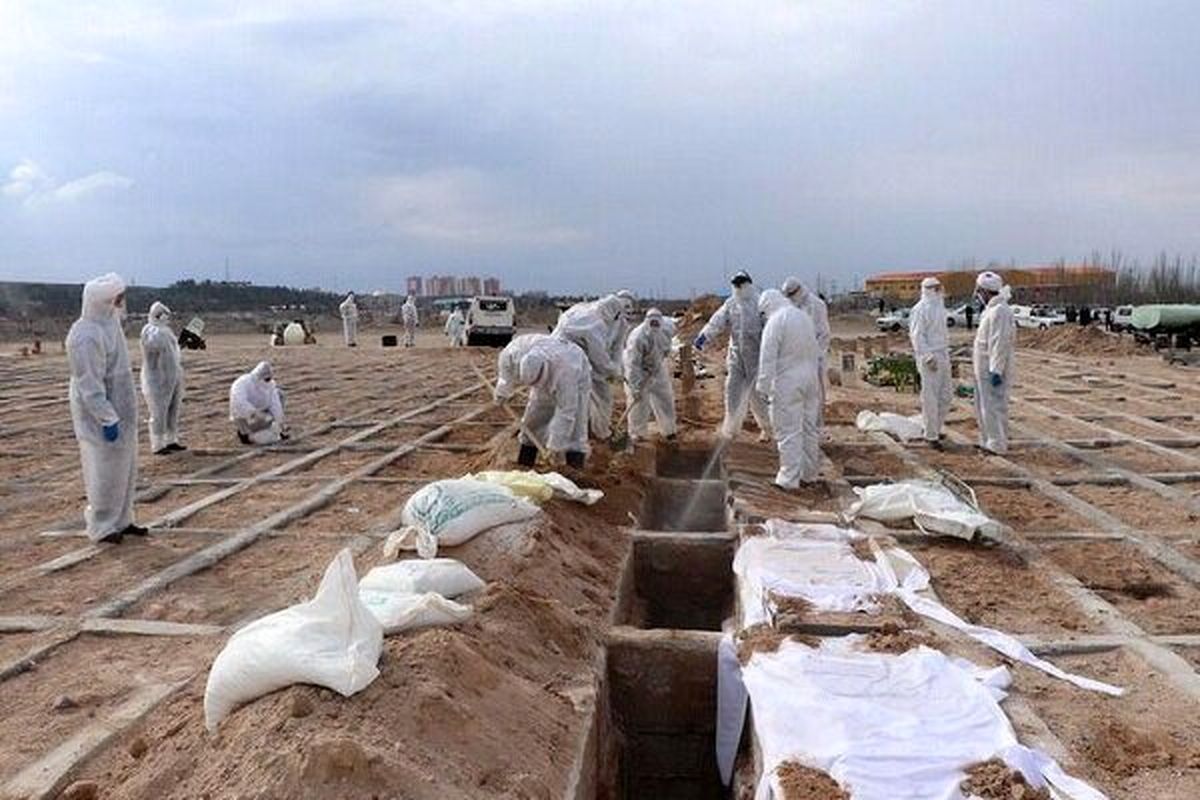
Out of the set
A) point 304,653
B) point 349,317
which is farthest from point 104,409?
point 349,317

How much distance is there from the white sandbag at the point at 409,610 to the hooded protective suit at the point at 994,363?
722 cm

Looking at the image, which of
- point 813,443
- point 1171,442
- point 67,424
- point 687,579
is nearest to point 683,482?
point 813,443

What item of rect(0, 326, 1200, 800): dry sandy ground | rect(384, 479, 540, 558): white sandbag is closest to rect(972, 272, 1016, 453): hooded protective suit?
rect(0, 326, 1200, 800): dry sandy ground

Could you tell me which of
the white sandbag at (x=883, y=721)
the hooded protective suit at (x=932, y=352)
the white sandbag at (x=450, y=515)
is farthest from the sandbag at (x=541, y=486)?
the hooded protective suit at (x=932, y=352)

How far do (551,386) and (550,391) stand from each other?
9cm

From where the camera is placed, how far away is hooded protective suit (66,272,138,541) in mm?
6496

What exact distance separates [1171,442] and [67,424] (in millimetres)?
13474

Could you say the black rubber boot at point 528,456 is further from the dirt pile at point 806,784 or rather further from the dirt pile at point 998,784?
the dirt pile at point 998,784

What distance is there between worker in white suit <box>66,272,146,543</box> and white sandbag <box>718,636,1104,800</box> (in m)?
4.56

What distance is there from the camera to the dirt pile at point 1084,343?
24000 millimetres

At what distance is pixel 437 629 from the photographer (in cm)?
416

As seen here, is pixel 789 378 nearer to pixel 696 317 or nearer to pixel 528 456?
pixel 528 456

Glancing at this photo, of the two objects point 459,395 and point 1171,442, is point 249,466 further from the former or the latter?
point 1171,442

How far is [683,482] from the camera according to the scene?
898 cm
